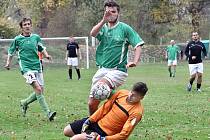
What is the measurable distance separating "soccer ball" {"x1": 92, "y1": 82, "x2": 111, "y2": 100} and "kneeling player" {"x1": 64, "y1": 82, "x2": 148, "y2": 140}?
0.59 feet

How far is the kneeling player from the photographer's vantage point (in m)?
6.73

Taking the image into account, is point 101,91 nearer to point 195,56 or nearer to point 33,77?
point 33,77

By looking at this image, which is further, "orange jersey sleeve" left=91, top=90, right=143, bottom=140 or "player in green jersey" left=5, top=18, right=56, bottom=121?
"player in green jersey" left=5, top=18, right=56, bottom=121

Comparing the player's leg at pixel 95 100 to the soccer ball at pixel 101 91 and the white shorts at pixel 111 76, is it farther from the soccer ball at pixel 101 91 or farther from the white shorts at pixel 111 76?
the soccer ball at pixel 101 91

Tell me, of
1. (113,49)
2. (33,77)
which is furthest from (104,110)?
(33,77)

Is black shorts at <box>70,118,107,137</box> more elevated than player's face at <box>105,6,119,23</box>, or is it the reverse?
player's face at <box>105,6,119,23</box>

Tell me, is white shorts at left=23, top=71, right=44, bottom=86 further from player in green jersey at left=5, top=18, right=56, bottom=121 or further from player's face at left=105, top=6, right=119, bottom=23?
player's face at left=105, top=6, right=119, bottom=23

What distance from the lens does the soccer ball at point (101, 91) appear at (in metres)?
7.27

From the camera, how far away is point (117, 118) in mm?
6898

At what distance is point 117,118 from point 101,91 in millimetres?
569

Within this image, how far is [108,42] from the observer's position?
834cm

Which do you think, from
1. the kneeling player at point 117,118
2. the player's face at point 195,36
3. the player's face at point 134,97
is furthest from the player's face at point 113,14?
the player's face at point 195,36

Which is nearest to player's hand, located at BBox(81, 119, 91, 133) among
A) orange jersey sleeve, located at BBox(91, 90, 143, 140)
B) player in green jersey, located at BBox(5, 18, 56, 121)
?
orange jersey sleeve, located at BBox(91, 90, 143, 140)

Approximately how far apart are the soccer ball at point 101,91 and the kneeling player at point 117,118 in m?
0.18
